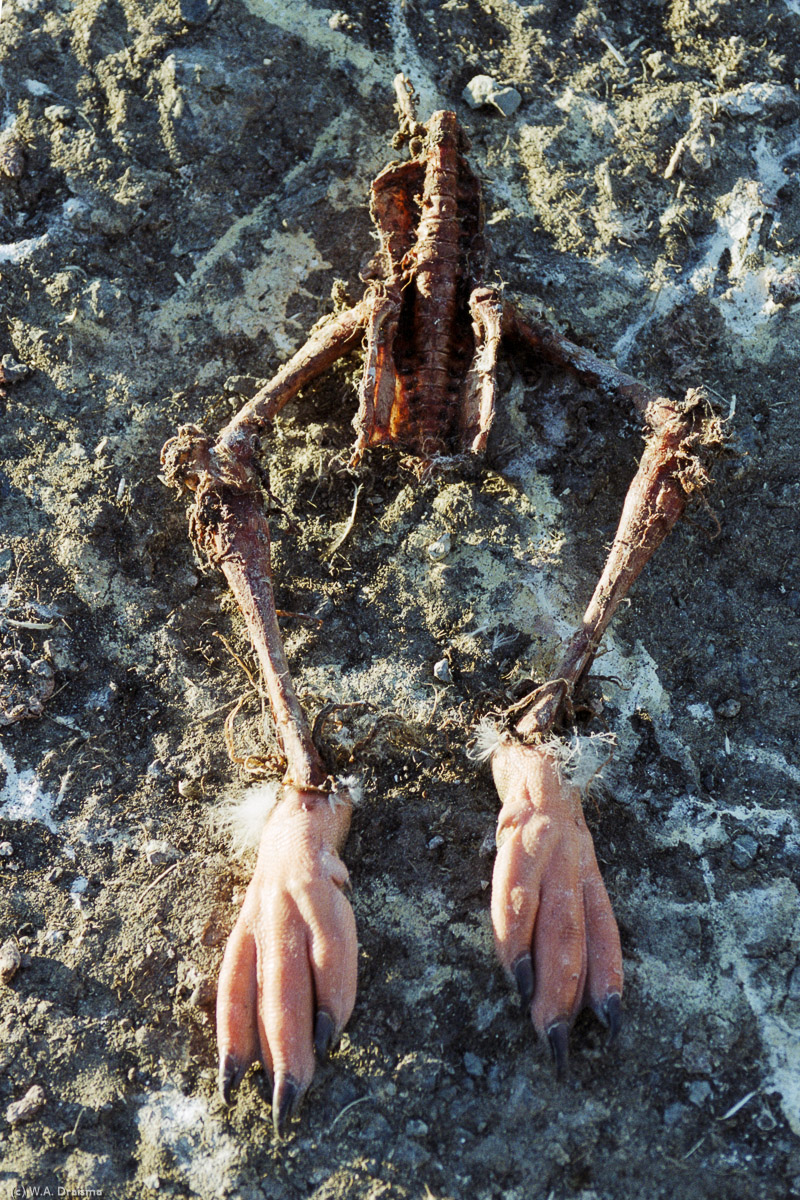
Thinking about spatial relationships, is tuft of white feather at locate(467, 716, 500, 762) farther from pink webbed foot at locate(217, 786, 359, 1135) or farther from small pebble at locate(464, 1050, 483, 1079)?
small pebble at locate(464, 1050, 483, 1079)

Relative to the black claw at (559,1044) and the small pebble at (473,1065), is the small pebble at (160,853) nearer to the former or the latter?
the small pebble at (473,1065)

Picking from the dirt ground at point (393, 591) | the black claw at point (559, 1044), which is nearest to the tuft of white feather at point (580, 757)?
the dirt ground at point (393, 591)

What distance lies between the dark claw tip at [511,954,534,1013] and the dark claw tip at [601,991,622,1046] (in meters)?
0.24

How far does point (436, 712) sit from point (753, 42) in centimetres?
417

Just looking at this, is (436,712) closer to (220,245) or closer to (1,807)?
(1,807)

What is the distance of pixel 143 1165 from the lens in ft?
9.35

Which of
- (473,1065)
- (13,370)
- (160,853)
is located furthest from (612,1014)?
(13,370)

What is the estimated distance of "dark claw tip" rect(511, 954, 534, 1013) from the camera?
293 centimetres

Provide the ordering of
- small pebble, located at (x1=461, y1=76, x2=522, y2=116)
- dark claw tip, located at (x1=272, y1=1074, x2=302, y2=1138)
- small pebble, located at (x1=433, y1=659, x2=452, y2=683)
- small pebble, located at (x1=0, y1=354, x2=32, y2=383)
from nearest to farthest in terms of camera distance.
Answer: dark claw tip, located at (x1=272, y1=1074, x2=302, y2=1138)
small pebble, located at (x1=433, y1=659, x2=452, y2=683)
small pebble, located at (x1=0, y1=354, x2=32, y2=383)
small pebble, located at (x1=461, y1=76, x2=522, y2=116)

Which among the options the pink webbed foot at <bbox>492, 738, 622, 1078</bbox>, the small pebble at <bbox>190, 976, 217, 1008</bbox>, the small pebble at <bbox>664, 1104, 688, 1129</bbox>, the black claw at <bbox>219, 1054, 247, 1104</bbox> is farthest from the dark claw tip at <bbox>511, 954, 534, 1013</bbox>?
the small pebble at <bbox>190, 976, 217, 1008</bbox>

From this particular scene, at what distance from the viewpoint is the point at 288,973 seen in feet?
9.43

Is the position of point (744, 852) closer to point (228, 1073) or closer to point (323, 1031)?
point (323, 1031)

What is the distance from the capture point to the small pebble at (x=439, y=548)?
3.84 m

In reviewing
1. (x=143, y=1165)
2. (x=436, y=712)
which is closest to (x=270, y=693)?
(x=436, y=712)
